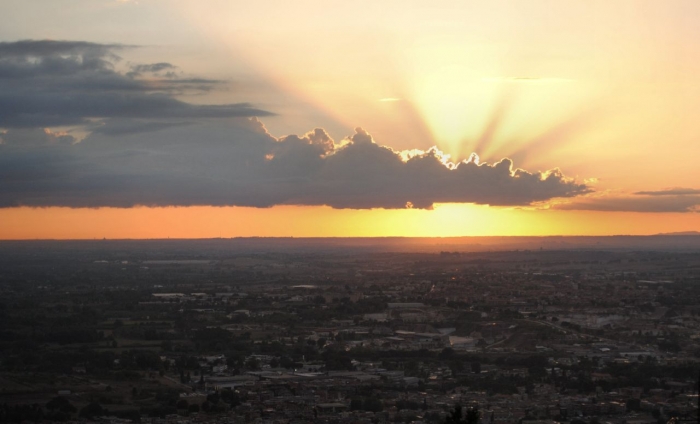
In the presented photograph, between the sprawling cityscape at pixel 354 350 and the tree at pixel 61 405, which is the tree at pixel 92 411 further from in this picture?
the tree at pixel 61 405

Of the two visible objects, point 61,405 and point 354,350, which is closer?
point 61,405

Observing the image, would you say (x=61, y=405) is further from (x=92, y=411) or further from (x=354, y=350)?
(x=354, y=350)

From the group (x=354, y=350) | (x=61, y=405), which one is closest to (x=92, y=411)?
(x=61, y=405)

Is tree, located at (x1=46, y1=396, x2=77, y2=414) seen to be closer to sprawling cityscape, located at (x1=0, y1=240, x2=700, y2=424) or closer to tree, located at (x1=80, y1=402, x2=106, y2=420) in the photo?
sprawling cityscape, located at (x1=0, y1=240, x2=700, y2=424)

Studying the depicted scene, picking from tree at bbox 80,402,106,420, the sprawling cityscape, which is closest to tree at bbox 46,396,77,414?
the sprawling cityscape

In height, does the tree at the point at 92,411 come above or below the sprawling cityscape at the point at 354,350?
below

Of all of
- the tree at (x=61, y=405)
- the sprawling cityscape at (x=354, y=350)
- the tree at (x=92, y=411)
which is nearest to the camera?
the tree at (x=92, y=411)

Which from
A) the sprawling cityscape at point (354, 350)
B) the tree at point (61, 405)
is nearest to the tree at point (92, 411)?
the sprawling cityscape at point (354, 350)

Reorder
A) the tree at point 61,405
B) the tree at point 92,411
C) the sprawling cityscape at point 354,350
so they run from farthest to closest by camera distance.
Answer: the sprawling cityscape at point 354,350 < the tree at point 61,405 < the tree at point 92,411

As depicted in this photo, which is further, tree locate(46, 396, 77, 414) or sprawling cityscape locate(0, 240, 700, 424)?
sprawling cityscape locate(0, 240, 700, 424)
